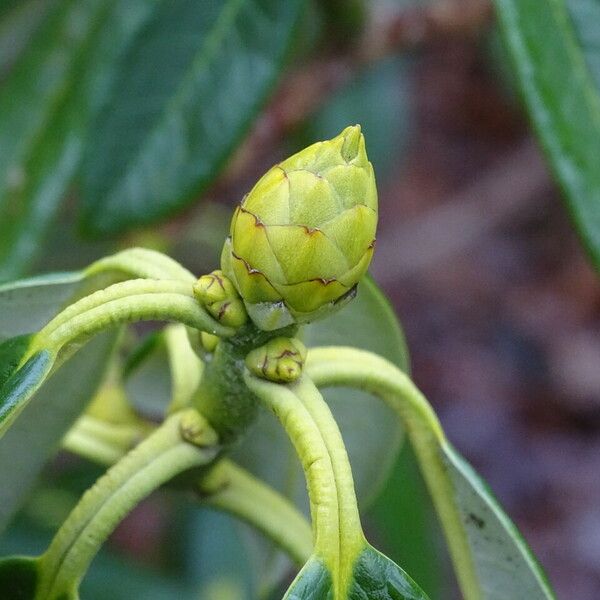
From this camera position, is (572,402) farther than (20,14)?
Yes

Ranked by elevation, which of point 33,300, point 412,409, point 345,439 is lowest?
point 345,439

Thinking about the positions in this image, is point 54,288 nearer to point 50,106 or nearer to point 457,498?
point 457,498

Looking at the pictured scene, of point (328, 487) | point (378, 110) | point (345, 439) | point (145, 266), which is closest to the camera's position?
point (328, 487)

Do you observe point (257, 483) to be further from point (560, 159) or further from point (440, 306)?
point (440, 306)

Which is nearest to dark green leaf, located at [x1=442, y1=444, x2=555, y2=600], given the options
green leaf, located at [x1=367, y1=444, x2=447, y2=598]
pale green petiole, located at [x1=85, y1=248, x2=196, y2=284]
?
pale green petiole, located at [x1=85, y1=248, x2=196, y2=284]

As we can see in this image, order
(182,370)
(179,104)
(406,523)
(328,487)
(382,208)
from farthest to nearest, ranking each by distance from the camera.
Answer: (382,208), (406,523), (179,104), (182,370), (328,487)

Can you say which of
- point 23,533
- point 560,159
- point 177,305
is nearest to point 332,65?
point 560,159

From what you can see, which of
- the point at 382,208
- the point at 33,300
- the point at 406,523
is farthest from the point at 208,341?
the point at 382,208

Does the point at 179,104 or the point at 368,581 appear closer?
the point at 368,581
